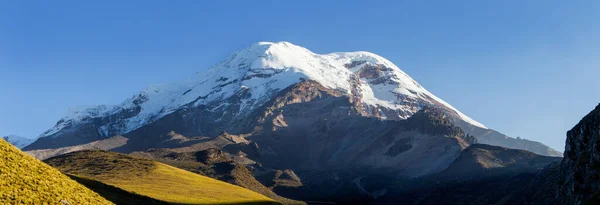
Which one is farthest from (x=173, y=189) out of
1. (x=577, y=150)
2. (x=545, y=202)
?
(x=545, y=202)

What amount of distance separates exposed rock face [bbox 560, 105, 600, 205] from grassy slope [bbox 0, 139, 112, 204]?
52149mm

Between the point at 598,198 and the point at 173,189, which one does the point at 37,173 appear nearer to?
the point at 598,198

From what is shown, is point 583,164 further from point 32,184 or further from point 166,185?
point 166,185

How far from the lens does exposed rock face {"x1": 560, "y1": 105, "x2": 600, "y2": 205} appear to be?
2438 inches

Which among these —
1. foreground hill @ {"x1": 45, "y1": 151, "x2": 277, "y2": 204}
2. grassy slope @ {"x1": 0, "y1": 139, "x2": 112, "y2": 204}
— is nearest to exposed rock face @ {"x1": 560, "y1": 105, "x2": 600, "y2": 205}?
grassy slope @ {"x1": 0, "y1": 139, "x2": 112, "y2": 204}

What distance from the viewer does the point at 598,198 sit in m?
55.2

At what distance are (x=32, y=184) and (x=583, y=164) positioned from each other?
6280 cm

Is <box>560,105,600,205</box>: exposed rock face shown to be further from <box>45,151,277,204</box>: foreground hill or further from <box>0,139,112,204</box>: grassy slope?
<box>45,151,277,204</box>: foreground hill

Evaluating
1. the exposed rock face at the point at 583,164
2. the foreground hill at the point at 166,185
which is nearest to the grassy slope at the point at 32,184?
the exposed rock face at the point at 583,164

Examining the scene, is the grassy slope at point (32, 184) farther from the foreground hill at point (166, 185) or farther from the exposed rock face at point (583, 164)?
the foreground hill at point (166, 185)

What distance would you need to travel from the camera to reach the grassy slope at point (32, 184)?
37594 mm

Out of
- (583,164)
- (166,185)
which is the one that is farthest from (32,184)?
(166,185)

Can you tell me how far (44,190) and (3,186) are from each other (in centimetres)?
337

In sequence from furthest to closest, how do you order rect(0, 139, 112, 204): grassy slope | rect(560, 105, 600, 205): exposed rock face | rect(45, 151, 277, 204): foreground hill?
1. rect(45, 151, 277, 204): foreground hill
2. rect(560, 105, 600, 205): exposed rock face
3. rect(0, 139, 112, 204): grassy slope
